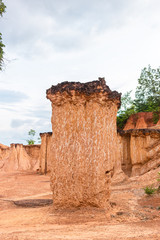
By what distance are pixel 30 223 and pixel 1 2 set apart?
1215 centimetres

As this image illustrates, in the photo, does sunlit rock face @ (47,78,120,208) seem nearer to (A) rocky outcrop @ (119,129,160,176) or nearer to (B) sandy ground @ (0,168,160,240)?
(B) sandy ground @ (0,168,160,240)

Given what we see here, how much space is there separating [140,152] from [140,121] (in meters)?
12.4

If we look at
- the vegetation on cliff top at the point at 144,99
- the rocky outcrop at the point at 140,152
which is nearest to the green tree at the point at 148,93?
the vegetation on cliff top at the point at 144,99

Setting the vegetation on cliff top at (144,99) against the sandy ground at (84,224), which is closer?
the sandy ground at (84,224)

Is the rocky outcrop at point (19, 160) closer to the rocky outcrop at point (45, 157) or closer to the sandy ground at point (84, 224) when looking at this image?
the rocky outcrop at point (45, 157)

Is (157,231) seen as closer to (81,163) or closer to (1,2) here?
(81,163)

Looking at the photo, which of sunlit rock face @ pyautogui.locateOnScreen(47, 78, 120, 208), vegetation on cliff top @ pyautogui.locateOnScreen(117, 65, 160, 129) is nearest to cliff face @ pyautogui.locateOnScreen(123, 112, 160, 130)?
vegetation on cliff top @ pyautogui.locateOnScreen(117, 65, 160, 129)

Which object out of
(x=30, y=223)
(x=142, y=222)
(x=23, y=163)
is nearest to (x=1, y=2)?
(x=30, y=223)

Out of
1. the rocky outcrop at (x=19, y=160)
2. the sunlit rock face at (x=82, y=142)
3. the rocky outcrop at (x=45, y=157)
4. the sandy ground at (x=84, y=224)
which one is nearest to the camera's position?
the sandy ground at (x=84, y=224)

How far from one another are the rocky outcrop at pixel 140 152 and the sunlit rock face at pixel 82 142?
7.09 meters

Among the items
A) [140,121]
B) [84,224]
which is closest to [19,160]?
[140,121]

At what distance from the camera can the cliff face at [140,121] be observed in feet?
76.2

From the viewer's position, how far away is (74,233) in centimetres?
309

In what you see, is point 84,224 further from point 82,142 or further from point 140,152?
point 140,152
